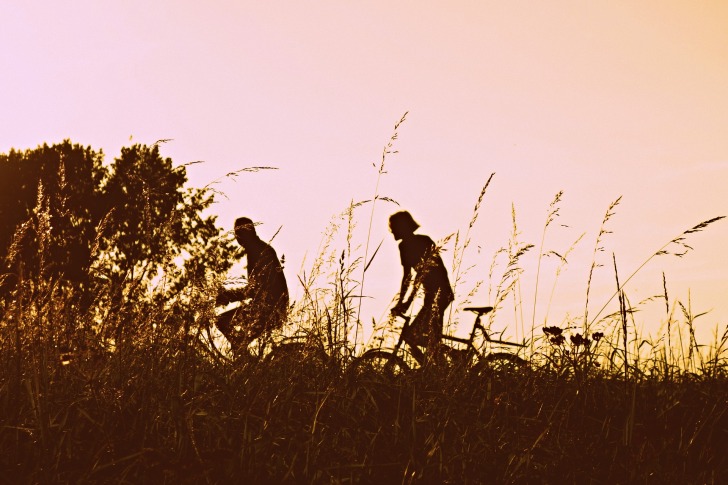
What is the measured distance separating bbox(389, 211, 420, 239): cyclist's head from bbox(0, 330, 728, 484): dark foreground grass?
292 cm

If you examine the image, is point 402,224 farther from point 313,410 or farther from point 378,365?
point 313,410

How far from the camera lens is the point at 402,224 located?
8.16m

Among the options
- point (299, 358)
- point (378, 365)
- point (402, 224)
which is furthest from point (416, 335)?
point (402, 224)

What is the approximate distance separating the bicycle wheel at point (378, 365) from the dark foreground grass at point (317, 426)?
8cm

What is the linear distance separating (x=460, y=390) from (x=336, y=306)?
0.92 metres

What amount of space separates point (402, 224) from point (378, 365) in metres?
2.72

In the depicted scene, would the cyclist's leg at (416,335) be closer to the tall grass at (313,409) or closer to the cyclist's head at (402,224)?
the tall grass at (313,409)

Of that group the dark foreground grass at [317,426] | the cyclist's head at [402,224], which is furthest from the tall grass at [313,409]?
the cyclist's head at [402,224]

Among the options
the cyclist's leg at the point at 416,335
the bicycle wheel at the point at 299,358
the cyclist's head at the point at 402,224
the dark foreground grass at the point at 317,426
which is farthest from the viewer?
the cyclist's head at the point at 402,224

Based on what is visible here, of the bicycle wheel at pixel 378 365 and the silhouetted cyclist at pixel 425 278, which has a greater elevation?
the silhouetted cyclist at pixel 425 278

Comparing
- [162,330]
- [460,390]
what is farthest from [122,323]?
[460,390]

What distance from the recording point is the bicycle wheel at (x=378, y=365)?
202 inches

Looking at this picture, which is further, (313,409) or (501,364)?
(501,364)

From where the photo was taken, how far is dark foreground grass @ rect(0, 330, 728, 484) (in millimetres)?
3678
